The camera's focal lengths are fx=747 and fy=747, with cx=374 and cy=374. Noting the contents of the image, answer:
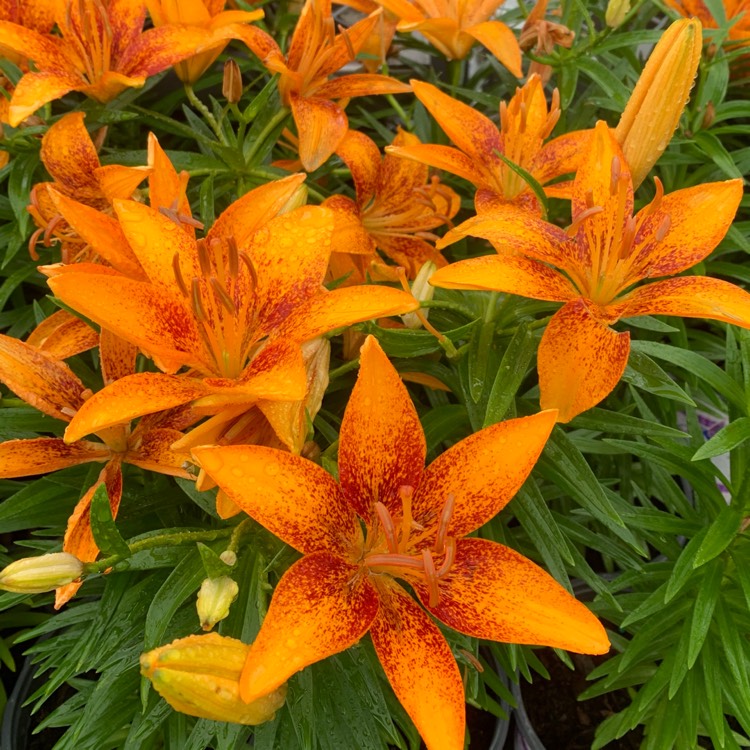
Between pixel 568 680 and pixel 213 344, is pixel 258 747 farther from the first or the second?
pixel 568 680

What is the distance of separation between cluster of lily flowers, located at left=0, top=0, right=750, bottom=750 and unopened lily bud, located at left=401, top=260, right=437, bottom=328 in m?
0.04

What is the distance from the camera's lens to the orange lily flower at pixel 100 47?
812mm

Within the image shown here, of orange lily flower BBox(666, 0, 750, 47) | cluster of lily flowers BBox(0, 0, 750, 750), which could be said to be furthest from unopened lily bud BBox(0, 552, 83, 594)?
orange lily flower BBox(666, 0, 750, 47)

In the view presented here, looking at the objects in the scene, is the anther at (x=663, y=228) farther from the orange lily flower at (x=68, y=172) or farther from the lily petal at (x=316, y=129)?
the orange lily flower at (x=68, y=172)

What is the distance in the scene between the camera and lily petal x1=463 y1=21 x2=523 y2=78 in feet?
3.13

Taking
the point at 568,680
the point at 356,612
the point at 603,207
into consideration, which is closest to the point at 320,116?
the point at 603,207

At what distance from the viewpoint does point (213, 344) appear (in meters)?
0.62

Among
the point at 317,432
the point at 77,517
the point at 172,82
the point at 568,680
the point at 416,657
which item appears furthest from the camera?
the point at 172,82

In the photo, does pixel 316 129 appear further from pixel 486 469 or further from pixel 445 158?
pixel 486 469

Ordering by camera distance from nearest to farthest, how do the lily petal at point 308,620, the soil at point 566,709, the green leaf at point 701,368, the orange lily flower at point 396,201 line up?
the lily petal at point 308,620, the green leaf at point 701,368, the orange lily flower at point 396,201, the soil at point 566,709

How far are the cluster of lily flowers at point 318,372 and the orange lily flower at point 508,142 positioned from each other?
0.5 inches

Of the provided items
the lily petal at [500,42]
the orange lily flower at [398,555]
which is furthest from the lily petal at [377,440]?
the lily petal at [500,42]

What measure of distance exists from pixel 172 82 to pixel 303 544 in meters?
1.02

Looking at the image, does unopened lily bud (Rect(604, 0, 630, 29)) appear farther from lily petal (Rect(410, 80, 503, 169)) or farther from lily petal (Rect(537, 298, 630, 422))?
lily petal (Rect(537, 298, 630, 422))
